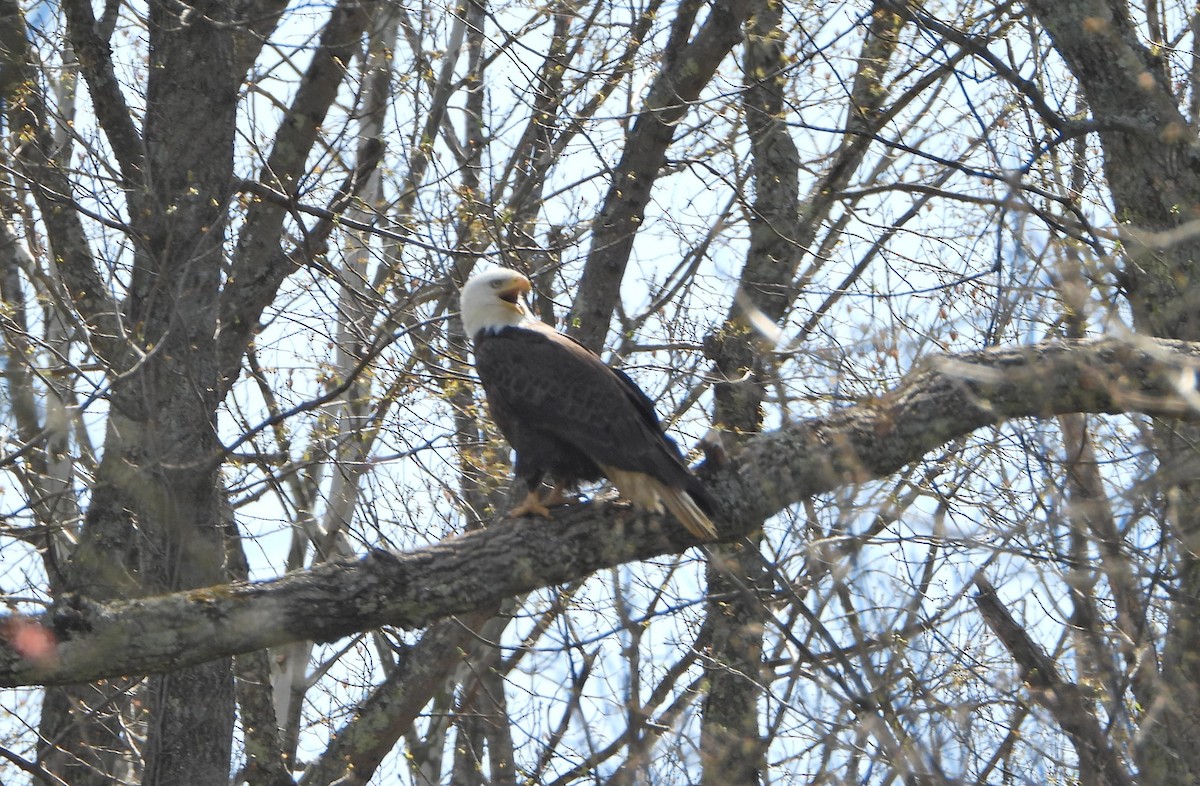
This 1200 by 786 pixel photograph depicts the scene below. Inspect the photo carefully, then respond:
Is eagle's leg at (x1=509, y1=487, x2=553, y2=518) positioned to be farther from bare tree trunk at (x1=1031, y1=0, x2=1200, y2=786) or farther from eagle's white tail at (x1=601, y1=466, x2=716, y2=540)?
bare tree trunk at (x1=1031, y1=0, x2=1200, y2=786)

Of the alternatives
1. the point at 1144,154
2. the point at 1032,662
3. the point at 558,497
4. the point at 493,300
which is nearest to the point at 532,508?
the point at 558,497

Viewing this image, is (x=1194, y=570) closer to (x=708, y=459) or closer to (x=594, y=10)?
Result: (x=708, y=459)

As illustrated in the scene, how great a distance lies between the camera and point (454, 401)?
6836 millimetres

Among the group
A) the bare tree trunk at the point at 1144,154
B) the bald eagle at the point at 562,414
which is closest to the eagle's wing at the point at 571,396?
the bald eagle at the point at 562,414

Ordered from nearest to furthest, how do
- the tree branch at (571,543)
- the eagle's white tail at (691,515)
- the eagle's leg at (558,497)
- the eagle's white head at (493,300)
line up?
the tree branch at (571,543), the eagle's white tail at (691,515), the eagle's leg at (558,497), the eagle's white head at (493,300)

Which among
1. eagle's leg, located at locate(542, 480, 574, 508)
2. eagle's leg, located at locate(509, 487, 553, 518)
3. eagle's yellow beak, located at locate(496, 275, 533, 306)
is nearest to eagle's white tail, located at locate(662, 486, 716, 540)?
eagle's leg, located at locate(509, 487, 553, 518)

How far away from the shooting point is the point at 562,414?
4566 millimetres

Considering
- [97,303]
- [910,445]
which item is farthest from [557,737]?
[97,303]

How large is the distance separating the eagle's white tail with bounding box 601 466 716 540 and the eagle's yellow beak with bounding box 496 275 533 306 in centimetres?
113

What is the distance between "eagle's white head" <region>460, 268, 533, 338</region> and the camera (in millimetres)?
5109

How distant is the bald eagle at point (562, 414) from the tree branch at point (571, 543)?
274mm

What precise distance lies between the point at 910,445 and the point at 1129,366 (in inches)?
26.2

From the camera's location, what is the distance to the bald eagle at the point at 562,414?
170 inches

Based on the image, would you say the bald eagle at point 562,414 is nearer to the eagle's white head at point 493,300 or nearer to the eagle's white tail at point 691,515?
the eagle's white head at point 493,300
